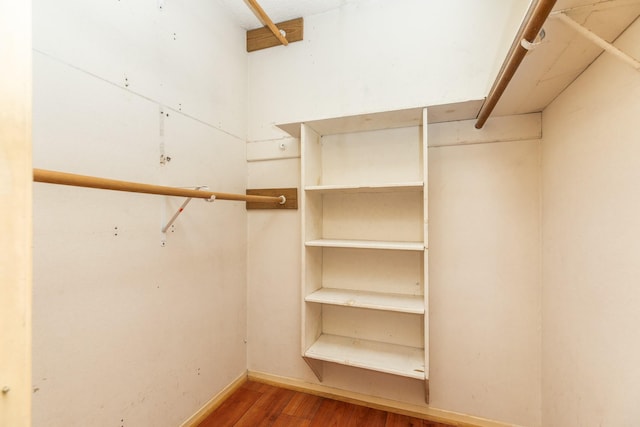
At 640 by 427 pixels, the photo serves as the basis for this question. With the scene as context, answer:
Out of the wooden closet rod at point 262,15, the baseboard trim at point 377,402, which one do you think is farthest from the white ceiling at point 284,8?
the baseboard trim at point 377,402

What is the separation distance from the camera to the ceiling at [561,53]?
802 millimetres

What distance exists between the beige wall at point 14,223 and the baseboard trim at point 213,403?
152cm

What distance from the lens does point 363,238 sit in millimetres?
1820

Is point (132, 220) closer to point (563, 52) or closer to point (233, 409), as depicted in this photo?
point (233, 409)

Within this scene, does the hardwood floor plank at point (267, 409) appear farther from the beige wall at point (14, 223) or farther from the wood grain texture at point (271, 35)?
the wood grain texture at point (271, 35)

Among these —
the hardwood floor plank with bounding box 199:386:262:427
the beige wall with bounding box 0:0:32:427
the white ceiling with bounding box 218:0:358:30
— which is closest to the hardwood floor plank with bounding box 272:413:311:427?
the hardwood floor plank with bounding box 199:386:262:427

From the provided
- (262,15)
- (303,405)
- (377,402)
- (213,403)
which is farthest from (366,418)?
(262,15)

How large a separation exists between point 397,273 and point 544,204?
858 millimetres

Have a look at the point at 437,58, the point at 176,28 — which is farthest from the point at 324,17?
the point at 176,28

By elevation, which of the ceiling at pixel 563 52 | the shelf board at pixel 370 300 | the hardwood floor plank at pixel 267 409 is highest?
the ceiling at pixel 563 52

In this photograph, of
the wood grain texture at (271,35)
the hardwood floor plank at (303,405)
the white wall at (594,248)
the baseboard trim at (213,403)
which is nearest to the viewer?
the white wall at (594,248)

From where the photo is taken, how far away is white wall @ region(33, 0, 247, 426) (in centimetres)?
100

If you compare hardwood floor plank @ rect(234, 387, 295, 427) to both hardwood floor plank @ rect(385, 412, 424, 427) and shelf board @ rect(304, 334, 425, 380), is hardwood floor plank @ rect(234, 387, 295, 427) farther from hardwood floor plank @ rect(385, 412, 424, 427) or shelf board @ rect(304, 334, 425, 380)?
hardwood floor plank @ rect(385, 412, 424, 427)

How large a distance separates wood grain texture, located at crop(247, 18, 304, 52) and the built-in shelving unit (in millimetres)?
744
